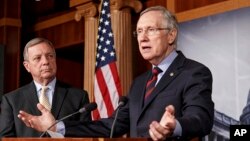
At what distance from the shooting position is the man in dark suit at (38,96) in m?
3.59

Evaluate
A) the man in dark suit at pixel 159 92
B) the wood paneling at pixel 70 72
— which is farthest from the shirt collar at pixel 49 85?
the wood paneling at pixel 70 72

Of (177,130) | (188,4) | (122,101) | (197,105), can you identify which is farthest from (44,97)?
(188,4)

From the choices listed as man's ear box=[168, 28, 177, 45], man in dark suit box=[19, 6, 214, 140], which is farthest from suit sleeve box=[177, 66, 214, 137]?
man's ear box=[168, 28, 177, 45]

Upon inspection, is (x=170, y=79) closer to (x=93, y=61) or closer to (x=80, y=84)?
(x=93, y=61)

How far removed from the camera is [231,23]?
18.6 ft

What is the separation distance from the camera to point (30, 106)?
3703 mm

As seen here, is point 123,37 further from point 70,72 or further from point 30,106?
point 30,106

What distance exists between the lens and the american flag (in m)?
5.67

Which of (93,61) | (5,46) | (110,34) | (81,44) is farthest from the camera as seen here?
(5,46)

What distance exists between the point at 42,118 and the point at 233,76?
136 inches

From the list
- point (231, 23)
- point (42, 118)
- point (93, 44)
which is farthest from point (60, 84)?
point (93, 44)

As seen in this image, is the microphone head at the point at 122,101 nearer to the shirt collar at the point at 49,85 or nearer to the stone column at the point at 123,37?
the shirt collar at the point at 49,85

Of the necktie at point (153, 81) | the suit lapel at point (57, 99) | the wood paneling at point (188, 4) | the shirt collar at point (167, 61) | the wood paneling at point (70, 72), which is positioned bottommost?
the wood paneling at point (70, 72)

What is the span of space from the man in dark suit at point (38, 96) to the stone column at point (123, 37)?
2.67 m
